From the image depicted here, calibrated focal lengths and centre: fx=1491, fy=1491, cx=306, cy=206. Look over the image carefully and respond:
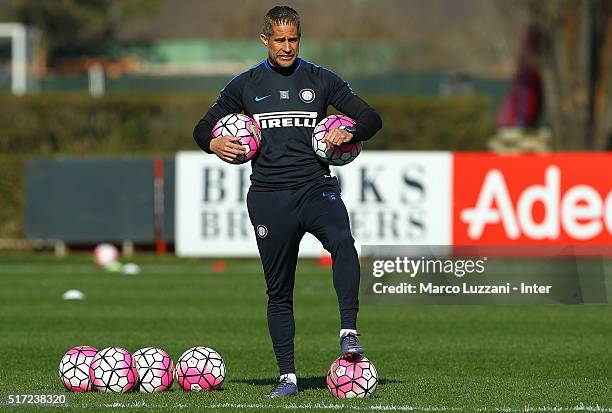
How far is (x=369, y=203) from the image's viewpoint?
24094 mm

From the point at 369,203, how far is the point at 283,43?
1484 centimetres

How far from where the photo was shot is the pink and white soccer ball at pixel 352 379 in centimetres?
941

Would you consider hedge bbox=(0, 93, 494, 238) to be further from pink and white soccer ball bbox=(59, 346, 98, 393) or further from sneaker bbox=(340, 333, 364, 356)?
sneaker bbox=(340, 333, 364, 356)

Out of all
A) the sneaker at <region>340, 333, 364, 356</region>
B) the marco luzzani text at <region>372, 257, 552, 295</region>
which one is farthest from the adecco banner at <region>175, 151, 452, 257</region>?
the sneaker at <region>340, 333, 364, 356</region>

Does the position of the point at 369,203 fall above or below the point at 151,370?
above

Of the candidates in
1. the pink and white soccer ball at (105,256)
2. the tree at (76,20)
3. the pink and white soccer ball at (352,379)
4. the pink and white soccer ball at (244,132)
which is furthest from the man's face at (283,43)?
the tree at (76,20)

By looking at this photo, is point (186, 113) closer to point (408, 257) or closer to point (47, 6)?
point (408, 257)

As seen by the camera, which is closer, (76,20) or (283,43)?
(283,43)

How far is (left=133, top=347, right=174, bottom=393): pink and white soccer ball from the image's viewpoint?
386 inches

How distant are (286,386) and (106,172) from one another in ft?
56.5

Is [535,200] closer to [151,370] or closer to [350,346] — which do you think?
[151,370]

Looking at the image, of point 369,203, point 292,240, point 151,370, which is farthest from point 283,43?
point 369,203

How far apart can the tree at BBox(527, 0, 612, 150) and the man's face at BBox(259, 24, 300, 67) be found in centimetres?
2498

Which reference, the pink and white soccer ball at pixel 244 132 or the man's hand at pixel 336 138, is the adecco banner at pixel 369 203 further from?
the man's hand at pixel 336 138
